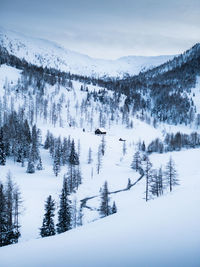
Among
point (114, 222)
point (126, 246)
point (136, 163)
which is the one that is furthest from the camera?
point (136, 163)

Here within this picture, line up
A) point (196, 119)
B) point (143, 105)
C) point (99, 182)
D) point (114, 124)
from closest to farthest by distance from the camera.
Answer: point (99, 182) → point (114, 124) → point (196, 119) → point (143, 105)

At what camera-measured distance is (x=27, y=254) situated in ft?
21.8

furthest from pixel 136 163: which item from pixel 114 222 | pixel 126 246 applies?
pixel 126 246

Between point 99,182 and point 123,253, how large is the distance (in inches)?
2039

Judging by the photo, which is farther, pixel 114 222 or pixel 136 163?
pixel 136 163

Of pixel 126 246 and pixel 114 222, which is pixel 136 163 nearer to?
pixel 114 222

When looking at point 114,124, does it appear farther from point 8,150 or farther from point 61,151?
point 8,150

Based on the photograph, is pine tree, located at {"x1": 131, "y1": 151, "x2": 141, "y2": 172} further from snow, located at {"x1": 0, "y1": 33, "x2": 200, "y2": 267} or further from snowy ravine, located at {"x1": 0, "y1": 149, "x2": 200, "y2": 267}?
snowy ravine, located at {"x1": 0, "y1": 149, "x2": 200, "y2": 267}

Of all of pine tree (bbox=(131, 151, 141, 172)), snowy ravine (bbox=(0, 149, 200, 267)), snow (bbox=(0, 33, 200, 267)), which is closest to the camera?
snowy ravine (bbox=(0, 149, 200, 267))

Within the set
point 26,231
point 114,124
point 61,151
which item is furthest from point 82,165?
point 114,124

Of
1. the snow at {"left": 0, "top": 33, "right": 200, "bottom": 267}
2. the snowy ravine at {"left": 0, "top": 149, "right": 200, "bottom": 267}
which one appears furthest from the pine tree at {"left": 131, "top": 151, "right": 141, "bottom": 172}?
the snowy ravine at {"left": 0, "top": 149, "right": 200, "bottom": 267}

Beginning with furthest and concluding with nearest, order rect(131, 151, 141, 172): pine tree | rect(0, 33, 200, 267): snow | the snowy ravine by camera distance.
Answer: rect(131, 151, 141, 172): pine tree < rect(0, 33, 200, 267): snow < the snowy ravine

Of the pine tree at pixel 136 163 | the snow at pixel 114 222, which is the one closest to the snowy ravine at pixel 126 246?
the snow at pixel 114 222

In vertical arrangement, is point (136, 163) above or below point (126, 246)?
below
